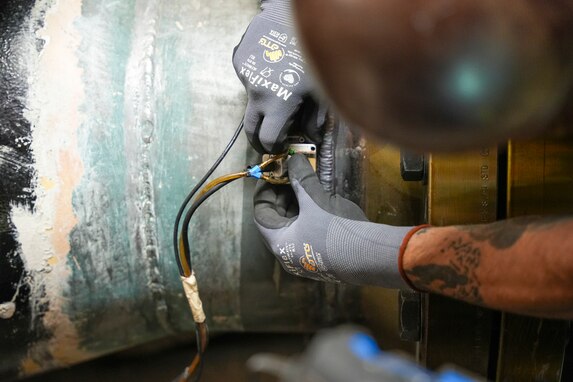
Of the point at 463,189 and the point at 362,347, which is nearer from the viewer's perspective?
the point at 362,347

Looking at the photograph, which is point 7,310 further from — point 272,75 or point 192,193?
point 272,75

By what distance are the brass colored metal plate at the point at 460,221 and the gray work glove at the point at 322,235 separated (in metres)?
0.16

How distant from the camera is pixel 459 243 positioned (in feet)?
2.95

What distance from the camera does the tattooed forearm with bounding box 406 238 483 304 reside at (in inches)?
34.4

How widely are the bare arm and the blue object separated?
0.89ft

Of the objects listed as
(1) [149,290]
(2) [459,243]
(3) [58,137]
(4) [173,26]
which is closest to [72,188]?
(3) [58,137]

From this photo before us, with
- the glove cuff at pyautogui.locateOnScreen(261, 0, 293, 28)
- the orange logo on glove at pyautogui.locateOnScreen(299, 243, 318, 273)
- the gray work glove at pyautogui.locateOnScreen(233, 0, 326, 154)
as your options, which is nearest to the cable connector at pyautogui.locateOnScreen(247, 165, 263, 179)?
the gray work glove at pyautogui.locateOnScreen(233, 0, 326, 154)

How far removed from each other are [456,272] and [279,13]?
2.01ft

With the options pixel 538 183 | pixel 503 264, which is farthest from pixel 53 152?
pixel 538 183

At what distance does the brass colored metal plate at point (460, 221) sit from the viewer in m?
1.10

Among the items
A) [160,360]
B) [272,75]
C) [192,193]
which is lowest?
[160,360]

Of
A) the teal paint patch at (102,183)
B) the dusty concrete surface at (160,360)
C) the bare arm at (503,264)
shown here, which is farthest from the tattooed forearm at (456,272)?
the dusty concrete surface at (160,360)

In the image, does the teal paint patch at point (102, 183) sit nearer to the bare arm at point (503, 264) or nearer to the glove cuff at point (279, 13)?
the glove cuff at point (279, 13)

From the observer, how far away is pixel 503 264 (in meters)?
0.83
